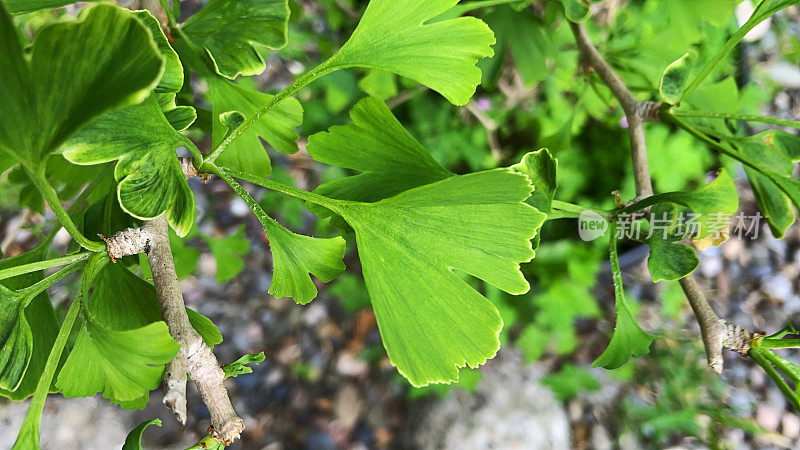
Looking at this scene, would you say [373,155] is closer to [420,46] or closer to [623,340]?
[420,46]

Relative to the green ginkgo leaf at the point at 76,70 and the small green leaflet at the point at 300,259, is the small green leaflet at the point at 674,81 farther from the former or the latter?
the green ginkgo leaf at the point at 76,70

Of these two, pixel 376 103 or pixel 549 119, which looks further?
pixel 549 119

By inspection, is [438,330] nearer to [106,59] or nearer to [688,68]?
[106,59]

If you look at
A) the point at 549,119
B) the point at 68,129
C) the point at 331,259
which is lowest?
the point at 549,119

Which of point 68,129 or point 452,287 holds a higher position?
point 68,129

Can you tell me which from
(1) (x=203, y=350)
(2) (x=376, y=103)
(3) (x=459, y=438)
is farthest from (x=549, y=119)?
(1) (x=203, y=350)

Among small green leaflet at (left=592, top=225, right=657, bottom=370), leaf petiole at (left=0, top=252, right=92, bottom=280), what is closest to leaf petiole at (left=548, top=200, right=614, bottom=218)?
small green leaflet at (left=592, top=225, right=657, bottom=370)

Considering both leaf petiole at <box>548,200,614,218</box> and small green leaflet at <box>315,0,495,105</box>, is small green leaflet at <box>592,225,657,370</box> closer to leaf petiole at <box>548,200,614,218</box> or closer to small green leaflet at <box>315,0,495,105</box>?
leaf petiole at <box>548,200,614,218</box>

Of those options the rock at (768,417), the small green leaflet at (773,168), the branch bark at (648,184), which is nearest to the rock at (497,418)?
the rock at (768,417)
